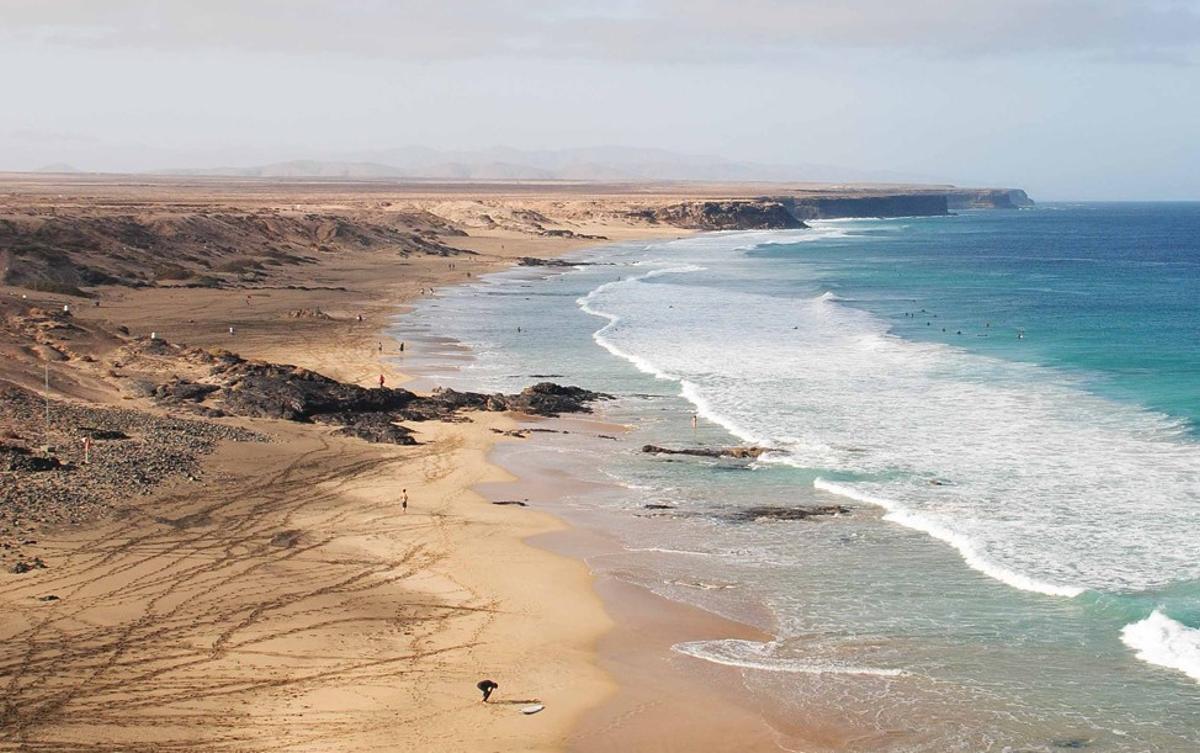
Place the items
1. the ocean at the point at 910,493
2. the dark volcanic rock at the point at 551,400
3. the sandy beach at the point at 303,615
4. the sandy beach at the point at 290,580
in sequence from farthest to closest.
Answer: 1. the dark volcanic rock at the point at 551,400
2. the ocean at the point at 910,493
3. the sandy beach at the point at 290,580
4. the sandy beach at the point at 303,615

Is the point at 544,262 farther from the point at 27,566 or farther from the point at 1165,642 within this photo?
the point at 1165,642

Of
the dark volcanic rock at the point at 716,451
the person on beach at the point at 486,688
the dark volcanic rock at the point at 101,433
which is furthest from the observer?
the dark volcanic rock at the point at 716,451

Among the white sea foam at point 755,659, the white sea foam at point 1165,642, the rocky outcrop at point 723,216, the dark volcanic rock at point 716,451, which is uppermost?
the rocky outcrop at point 723,216

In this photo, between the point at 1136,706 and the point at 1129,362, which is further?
the point at 1129,362

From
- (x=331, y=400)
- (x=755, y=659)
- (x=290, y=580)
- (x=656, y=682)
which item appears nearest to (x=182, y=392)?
(x=331, y=400)

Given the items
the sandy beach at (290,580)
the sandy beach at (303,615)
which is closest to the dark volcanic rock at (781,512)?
the sandy beach at (290,580)

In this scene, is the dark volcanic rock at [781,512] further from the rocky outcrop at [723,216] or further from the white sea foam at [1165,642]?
the rocky outcrop at [723,216]

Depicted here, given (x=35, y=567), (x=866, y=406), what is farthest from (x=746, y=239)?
(x=35, y=567)

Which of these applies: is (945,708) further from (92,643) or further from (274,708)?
(92,643)
